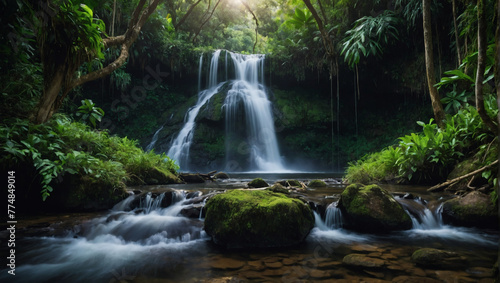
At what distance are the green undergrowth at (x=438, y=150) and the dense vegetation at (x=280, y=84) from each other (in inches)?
1.1

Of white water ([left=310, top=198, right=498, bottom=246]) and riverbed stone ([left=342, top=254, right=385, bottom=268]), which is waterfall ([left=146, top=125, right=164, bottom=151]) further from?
riverbed stone ([left=342, top=254, right=385, bottom=268])

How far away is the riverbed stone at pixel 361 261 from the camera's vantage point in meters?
2.35

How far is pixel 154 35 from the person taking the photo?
13188mm

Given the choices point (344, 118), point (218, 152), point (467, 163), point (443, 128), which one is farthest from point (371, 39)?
point (218, 152)

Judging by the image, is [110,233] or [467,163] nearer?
[110,233]

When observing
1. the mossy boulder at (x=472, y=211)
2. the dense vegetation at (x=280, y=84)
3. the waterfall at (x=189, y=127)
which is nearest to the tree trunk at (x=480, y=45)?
the dense vegetation at (x=280, y=84)

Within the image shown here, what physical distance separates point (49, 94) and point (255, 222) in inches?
159

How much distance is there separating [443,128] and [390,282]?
5177mm

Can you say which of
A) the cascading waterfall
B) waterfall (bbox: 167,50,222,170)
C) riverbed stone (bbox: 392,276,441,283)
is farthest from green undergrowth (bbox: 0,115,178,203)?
the cascading waterfall

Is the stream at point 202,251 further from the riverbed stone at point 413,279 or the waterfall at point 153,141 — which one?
the waterfall at point 153,141

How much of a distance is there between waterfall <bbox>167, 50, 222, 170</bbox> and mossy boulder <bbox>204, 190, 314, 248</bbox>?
927 cm

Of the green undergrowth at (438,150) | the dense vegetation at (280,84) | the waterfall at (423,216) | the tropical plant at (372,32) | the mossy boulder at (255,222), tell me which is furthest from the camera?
the tropical plant at (372,32)

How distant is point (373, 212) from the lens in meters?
3.36

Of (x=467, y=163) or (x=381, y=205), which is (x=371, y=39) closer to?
(x=467, y=163)
